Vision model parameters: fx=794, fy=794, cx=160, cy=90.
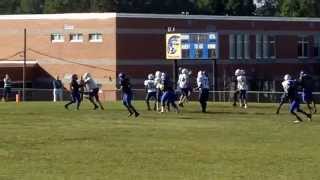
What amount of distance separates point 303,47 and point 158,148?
2497 inches

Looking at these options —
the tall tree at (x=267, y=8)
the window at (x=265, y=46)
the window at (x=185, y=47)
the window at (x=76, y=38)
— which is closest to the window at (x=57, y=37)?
the window at (x=76, y=38)

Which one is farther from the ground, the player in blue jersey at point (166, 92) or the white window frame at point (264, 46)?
the white window frame at point (264, 46)

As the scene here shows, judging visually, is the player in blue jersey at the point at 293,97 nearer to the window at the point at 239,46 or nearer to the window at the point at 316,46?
the window at the point at 239,46

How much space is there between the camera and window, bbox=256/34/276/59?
3000 inches

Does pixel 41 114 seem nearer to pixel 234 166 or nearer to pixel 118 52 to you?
pixel 234 166

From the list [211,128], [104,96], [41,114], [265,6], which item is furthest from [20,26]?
[265,6]

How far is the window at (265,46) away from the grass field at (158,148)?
47.4 meters

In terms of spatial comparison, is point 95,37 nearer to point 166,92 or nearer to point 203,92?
point 203,92

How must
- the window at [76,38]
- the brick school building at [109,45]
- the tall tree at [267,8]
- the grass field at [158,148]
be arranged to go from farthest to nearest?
the tall tree at [267,8]
the window at [76,38]
the brick school building at [109,45]
the grass field at [158,148]

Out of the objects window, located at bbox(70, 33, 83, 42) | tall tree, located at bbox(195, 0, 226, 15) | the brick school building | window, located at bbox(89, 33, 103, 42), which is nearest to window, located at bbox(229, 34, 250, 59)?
the brick school building

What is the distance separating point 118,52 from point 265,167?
5427cm

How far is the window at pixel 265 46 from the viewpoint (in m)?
76.2

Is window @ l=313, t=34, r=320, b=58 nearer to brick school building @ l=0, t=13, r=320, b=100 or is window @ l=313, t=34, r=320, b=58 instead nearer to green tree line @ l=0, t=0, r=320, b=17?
brick school building @ l=0, t=13, r=320, b=100

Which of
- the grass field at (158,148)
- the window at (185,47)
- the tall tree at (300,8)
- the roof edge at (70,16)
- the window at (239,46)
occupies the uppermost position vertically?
the tall tree at (300,8)
